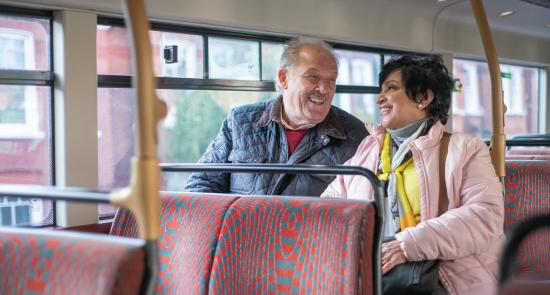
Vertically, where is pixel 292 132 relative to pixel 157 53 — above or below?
below

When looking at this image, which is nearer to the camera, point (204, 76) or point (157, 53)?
point (157, 53)

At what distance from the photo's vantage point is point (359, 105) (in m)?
8.41

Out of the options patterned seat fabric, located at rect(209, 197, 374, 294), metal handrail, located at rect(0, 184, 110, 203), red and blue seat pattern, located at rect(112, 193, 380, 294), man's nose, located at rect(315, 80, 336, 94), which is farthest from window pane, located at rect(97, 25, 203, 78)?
metal handrail, located at rect(0, 184, 110, 203)

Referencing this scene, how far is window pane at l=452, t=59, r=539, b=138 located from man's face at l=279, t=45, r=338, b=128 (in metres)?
6.95

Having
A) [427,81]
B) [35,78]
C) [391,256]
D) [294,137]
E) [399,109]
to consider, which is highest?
[35,78]

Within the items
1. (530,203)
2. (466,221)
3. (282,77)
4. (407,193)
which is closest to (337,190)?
(407,193)

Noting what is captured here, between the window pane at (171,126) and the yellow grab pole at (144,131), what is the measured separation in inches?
150

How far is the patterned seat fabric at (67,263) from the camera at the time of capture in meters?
1.38

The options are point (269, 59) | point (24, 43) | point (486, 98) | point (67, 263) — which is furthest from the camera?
point (486, 98)

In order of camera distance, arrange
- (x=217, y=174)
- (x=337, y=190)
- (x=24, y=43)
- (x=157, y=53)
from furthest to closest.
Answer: (x=157, y=53) < (x=24, y=43) < (x=217, y=174) < (x=337, y=190)

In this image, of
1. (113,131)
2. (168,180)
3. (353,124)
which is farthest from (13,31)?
(353,124)

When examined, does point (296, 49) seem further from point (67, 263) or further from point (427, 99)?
point (67, 263)

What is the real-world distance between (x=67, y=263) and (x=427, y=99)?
5.54ft

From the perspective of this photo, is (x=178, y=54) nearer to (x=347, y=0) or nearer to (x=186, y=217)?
(x=347, y=0)
